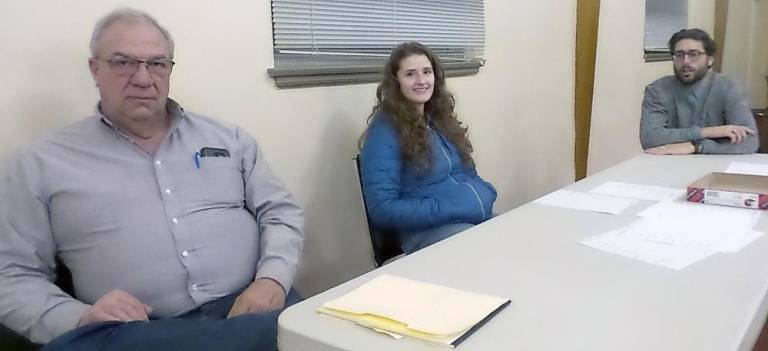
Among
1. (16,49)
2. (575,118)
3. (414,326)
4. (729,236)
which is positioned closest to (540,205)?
(729,236)

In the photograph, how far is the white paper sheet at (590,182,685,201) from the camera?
5.69 ft

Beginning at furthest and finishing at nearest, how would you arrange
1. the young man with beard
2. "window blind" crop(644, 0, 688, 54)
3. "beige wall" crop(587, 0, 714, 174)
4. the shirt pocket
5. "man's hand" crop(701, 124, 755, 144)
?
"window blind" crop(644, 0, 688, 54), "beige wall" crop(587, 0, 714, 174), the young man with beard, "man's hand" crop(701, 124, 755, 144), the shirt pocket

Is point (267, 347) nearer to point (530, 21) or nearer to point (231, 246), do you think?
point (231, 246)

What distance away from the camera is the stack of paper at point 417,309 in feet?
2.88

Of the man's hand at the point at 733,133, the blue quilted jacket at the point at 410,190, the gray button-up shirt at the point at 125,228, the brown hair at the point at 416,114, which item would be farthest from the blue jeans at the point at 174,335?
the man's hand at the point at 733,133

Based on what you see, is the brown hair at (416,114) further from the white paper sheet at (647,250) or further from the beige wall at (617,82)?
the beige wall at (617,82)

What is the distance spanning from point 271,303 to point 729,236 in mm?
1044

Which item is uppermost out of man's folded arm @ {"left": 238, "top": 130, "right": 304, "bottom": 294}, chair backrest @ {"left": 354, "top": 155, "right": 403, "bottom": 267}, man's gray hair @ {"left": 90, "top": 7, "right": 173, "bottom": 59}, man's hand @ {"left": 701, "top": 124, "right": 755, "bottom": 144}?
man's gray hair @ {"left": 90, "top": 7, "right": 173, "bottom": 59}

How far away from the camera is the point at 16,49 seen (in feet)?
4.73

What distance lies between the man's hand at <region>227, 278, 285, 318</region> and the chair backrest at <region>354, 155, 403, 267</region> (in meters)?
0.56

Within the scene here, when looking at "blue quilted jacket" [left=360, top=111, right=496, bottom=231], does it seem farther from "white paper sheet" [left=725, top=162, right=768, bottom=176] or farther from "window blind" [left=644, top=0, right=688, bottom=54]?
"window blind" [left=644, top=0, right=688, bottom=54]

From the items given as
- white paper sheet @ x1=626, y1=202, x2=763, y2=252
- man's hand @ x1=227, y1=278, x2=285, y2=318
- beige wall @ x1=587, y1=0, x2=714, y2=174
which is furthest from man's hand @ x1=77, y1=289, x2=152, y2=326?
beige wall @ x1=587, y1=0, x2=714, y2=174

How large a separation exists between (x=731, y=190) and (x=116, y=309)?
1542 millimetres

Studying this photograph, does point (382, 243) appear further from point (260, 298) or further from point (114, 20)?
point (114, 20)
